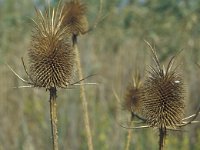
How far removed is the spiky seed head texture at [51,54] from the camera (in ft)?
9.00

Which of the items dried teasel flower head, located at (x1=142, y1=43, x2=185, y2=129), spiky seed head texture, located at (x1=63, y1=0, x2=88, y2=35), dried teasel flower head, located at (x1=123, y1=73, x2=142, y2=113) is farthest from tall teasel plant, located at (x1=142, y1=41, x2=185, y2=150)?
spiky seed head texture, located at (x1=63, y1=0, x2=88, y2=35)

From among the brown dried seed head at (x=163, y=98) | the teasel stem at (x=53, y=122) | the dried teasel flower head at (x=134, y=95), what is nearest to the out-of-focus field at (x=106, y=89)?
the dried teasel flower head at (x=134, y=95)

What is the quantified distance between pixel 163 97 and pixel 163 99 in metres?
0.02

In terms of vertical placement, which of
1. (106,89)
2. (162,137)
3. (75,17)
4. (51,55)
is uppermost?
(75,17)

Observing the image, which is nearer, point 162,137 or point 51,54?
point 162,137

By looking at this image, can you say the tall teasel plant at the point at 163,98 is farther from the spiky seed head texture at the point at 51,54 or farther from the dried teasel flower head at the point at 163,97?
the spiky seed head texture at the point at 51,54

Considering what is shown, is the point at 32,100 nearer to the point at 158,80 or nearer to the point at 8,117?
the point at 8,117

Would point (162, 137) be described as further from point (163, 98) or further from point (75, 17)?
point (75, 17)

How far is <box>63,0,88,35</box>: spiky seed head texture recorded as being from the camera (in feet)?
11.3

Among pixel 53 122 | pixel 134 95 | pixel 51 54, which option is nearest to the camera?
pixel 53 122

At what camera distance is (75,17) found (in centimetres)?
348

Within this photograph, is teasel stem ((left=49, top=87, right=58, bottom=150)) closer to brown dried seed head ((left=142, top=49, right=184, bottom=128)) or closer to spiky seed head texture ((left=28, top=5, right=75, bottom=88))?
spiky seed head texture ((left=28, top=5, right=75, bottom=88))

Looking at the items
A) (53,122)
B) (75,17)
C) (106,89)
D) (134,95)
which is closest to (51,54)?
(53,122)

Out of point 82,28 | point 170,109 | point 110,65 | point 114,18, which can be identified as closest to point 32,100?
point 110,65
